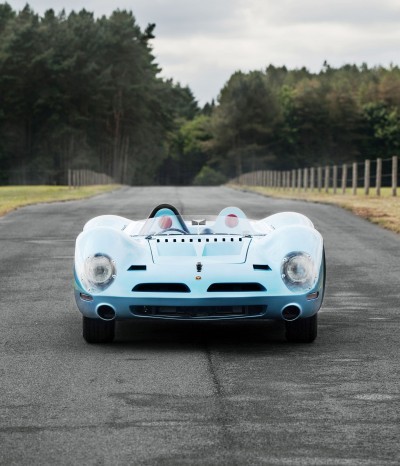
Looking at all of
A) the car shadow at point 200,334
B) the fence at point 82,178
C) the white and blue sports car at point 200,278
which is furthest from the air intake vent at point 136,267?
the fence at point 82,178

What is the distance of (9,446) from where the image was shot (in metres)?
5.09

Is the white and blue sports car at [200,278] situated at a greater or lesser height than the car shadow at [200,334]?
greater

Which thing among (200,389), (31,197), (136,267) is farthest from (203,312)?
(31,197)

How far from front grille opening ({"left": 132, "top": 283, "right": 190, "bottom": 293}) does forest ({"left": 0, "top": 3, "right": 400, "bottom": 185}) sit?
78540 mm

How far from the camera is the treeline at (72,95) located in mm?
95750

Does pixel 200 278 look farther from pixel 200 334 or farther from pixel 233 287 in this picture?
pixel 200 334

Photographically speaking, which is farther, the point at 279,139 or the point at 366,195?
the point at 279,139

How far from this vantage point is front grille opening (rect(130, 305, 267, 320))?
26.0 feet

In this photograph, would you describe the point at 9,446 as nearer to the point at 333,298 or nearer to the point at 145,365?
the point at 145,365

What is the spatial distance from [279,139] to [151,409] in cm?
14121

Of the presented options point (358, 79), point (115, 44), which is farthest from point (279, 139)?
point (115, 44)

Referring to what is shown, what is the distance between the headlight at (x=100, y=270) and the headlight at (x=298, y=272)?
125 centimetres

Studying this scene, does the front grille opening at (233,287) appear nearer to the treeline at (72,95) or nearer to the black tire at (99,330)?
the black tire at (99,330)

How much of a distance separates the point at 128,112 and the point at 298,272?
339ft
